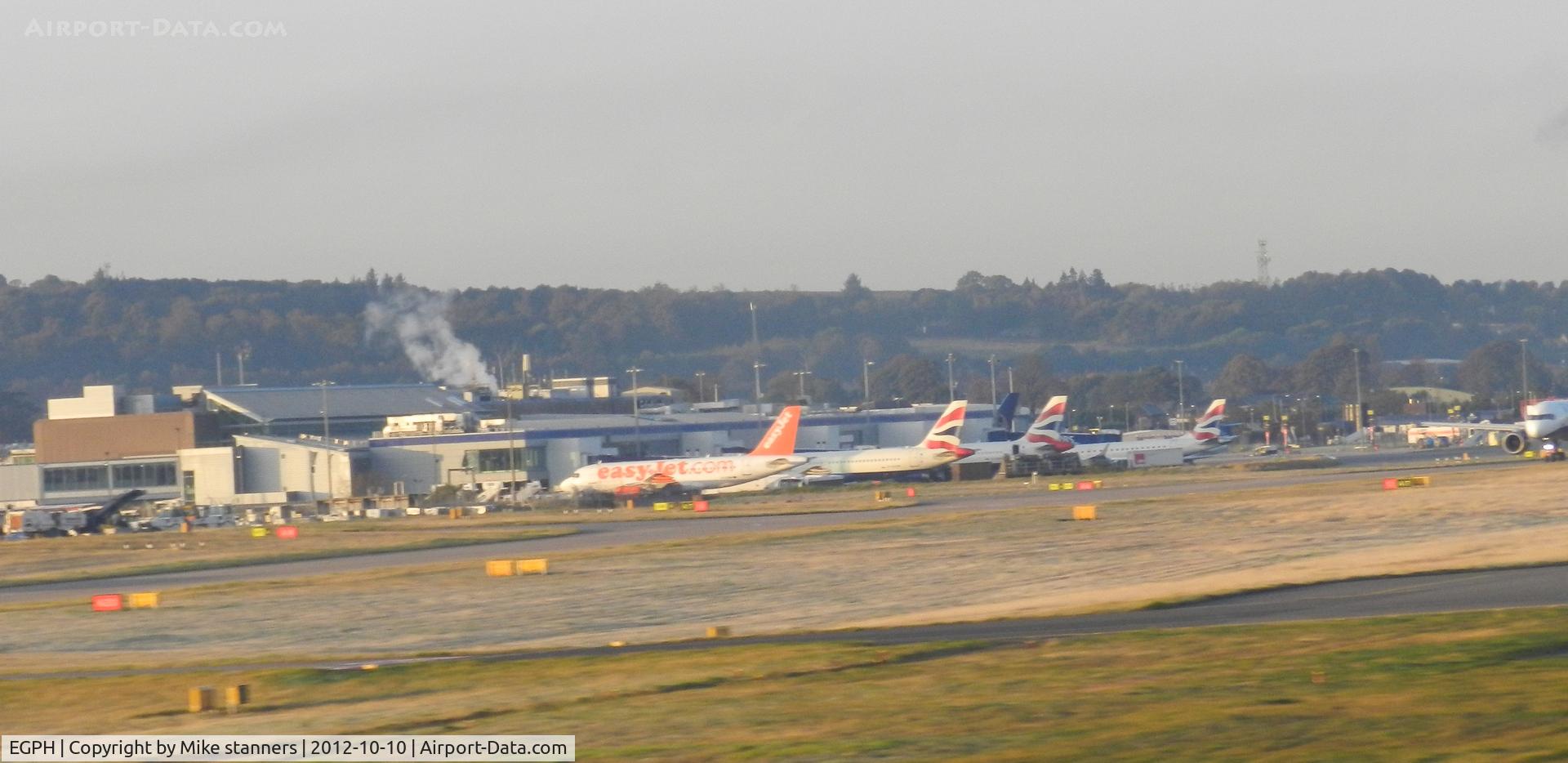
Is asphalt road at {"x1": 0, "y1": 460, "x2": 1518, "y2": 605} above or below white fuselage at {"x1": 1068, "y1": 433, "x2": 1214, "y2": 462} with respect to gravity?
below

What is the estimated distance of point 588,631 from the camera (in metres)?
26.1

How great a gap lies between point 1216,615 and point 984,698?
7.33m

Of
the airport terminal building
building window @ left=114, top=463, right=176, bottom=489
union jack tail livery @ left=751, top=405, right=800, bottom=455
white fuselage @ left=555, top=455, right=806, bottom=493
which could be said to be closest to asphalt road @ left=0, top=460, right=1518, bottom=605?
white fuselage @ left=555, top=455, right=806, bottom=493

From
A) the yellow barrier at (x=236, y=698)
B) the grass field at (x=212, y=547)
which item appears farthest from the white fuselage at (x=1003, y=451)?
the yellow barrier at (x=236, y=698)

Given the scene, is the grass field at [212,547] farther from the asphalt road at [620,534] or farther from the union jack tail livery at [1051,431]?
the union jack tail livery at [1051,431]

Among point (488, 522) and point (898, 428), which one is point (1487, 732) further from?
point (898, 428)

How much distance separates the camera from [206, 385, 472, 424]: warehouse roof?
127750mm

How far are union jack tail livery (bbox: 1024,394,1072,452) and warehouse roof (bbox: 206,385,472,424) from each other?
5608 centimetres

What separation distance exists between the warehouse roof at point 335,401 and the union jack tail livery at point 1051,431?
56078mm

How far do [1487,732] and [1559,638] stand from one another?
521 centimetres

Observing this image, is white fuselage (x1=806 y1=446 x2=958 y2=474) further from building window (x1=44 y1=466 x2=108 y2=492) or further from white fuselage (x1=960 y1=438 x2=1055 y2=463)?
building window (x1=44 y1=466 x2=108 y2=492)

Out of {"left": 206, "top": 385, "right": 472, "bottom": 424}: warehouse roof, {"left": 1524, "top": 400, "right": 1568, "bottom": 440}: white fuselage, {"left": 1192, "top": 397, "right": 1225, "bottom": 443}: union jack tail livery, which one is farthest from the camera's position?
{"left": 206, "top": 385, "right": 472, "bottom": 424}: warehouse roof

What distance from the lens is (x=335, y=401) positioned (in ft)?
449

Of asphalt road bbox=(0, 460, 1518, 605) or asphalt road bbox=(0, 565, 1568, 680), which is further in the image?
asphalt road bbox=(0, 460, 1518, 605)
